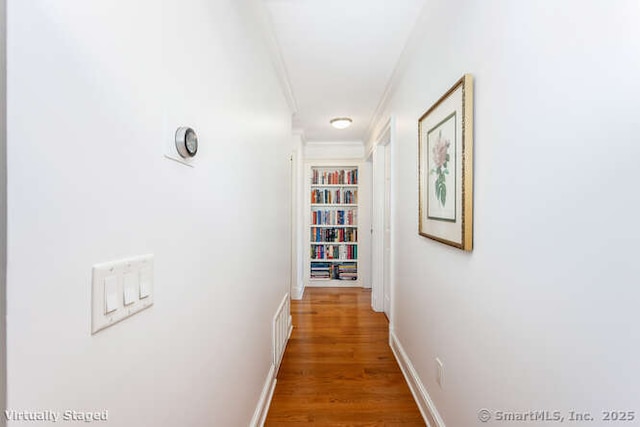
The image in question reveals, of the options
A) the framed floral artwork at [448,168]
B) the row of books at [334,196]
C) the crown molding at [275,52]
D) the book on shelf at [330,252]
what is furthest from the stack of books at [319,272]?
the framed floral artwork at [448,168]

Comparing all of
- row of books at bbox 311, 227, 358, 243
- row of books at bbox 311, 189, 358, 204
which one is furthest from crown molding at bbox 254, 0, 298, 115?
row of books at bbox 311, 227, 358, 243

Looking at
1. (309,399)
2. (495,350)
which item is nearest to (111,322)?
(495,350)

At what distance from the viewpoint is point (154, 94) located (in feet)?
2.38

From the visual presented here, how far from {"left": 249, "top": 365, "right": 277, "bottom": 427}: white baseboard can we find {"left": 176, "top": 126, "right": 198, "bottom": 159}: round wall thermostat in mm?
1420

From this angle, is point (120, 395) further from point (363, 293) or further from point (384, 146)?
point (363, 293)

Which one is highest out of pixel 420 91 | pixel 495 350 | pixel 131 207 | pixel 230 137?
pixel 420 91

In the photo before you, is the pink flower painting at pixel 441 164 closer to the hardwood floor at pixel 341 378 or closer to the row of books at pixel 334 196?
the hardwood floor at pixel 341 378

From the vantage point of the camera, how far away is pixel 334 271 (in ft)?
16.5

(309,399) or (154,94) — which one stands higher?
(154,94)

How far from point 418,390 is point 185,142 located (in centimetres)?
198

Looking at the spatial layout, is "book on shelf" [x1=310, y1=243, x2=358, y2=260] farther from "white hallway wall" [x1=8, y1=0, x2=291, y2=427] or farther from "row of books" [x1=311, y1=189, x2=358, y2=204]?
"white hallway wall" [x1=8, y1=0, x2=291, y2=427]

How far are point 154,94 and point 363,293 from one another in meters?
4.25

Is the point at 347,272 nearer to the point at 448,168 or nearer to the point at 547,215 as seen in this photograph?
the point at 448,168

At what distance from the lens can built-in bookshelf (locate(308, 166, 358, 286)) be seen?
5020 mm
